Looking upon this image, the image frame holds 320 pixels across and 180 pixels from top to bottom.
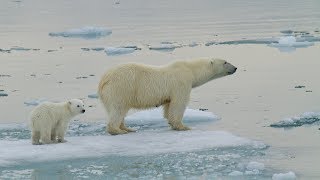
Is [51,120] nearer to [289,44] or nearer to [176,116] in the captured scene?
[176,116]

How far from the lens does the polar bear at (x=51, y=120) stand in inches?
353

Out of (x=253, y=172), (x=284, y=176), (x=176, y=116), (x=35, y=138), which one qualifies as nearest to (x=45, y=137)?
(x=35, y=138)

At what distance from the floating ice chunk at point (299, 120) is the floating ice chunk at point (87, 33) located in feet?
40.3

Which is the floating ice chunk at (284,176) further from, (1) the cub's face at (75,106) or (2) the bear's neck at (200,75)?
(2) the bear's neck at (200,75)

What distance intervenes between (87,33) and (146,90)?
1239 centimetres

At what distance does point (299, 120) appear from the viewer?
1021 cm

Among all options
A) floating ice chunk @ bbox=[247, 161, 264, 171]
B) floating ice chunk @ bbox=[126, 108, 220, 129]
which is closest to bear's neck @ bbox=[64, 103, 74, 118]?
floating ice chunk @ bbox=[126, 108, 220, 129]

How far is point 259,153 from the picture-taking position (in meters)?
8.62

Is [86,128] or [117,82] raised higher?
[117,82]

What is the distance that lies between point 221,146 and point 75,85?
217 inches

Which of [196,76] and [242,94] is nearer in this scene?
[196,76]

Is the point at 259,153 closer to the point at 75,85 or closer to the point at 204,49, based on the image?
the point at 75,85

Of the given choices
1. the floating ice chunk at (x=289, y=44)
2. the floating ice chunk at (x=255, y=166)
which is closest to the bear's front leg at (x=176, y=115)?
the floating ice chunk at (x=255, y=166)

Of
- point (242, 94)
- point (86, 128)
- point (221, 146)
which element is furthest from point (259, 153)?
point (242, 94)
